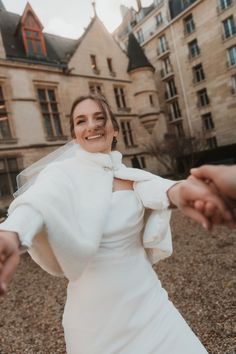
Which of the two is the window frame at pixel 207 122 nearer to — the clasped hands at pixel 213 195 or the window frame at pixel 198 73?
the window frame at pixel 198 73

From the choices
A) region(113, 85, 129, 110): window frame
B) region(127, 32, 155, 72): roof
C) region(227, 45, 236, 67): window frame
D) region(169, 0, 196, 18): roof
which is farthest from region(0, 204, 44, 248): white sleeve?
region(169, 0, 196, 18): roof

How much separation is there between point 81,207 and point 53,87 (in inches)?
663

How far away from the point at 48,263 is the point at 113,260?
27 centimetres

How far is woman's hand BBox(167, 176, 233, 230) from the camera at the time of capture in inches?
34.1

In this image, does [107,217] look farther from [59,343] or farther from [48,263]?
[59,343]

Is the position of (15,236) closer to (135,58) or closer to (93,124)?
(93,124)

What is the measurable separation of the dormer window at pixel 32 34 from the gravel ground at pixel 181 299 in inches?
540

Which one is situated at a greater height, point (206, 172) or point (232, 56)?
point (232, 56)

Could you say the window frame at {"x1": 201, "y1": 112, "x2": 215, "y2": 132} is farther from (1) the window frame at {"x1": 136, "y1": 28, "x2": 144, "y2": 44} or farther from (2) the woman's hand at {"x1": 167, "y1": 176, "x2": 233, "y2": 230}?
(2) the woman's hand at {"x1": 167, "y1": 176, "x2": 233, "y2": 230}

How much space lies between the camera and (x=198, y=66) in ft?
75.9

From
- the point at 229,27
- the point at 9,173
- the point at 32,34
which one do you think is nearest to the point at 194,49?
the point at 229,27

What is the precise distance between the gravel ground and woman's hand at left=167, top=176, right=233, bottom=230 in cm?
243

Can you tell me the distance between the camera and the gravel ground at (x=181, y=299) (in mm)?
3279

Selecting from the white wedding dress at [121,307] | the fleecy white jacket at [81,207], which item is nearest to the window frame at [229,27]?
the fleecy white jacket at [81,207]
